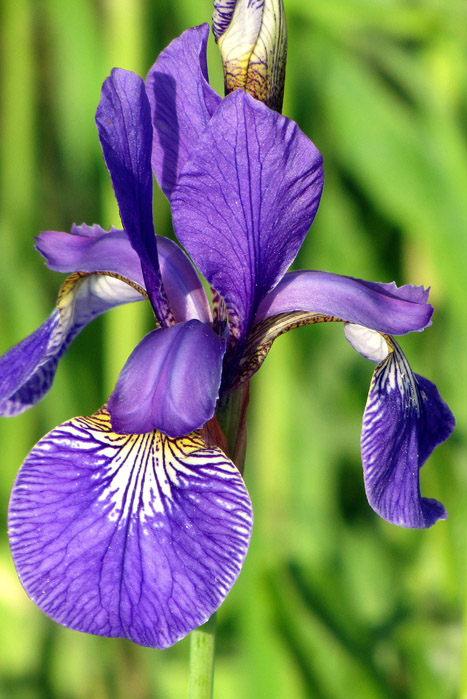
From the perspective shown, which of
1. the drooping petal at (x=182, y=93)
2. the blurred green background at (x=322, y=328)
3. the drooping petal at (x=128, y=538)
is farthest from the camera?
the blurred green background at (x=322, y=328)

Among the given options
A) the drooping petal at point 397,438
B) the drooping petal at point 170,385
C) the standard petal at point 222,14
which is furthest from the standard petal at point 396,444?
the standard petal at point 222,14

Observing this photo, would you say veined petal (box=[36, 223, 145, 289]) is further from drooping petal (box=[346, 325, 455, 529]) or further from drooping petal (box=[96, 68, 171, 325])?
drooping petal (box=[346, 325, 455, 529])

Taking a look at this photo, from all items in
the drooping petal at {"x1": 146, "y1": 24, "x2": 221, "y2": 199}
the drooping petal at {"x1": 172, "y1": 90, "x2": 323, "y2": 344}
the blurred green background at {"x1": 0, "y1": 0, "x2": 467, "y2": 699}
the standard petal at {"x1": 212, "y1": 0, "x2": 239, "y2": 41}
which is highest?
the standard petal at {"x1": 212, "y1": 0, "x2": 239, "y2": 41}

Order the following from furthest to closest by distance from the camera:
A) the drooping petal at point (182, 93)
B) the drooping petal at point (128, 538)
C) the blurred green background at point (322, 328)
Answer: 1. the blurred green background at point (322, 328)
2. the drooping petal at point (182, 93)
3. the drooping petal at point (128, 538)

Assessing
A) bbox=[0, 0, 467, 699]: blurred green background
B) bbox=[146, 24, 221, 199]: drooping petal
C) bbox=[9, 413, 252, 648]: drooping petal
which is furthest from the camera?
bbox=[0, 0, 467, 699]: blurred green background

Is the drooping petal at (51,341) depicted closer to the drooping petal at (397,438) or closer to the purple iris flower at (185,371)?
the purple iris flower at (185,371)

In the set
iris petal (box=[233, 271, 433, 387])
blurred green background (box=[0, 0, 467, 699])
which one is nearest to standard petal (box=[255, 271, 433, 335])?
iris petal (box=[233, 271, 433, 387])

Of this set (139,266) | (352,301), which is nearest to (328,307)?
(352,301)
